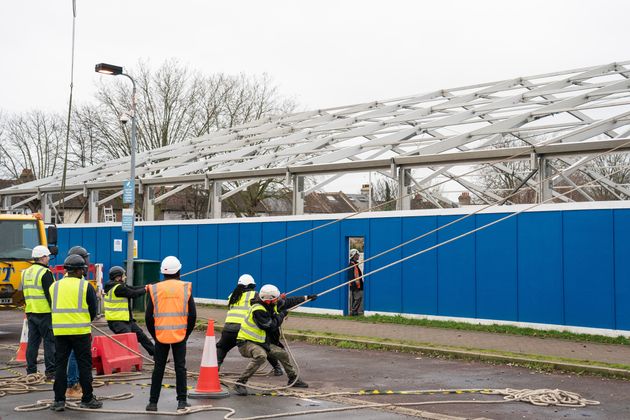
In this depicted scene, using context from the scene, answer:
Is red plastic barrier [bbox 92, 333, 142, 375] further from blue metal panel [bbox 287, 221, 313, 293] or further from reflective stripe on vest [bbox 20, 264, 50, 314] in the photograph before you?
blue metal panel [bbox 287, 221, 313, 293]

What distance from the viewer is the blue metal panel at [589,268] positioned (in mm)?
16641

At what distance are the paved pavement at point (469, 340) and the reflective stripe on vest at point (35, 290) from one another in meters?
6.95

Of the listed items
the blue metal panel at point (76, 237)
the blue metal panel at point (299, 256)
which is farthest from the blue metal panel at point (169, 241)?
the blue metal panel at point (299, 256)

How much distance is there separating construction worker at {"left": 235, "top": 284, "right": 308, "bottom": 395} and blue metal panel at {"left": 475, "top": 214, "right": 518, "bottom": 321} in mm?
8060

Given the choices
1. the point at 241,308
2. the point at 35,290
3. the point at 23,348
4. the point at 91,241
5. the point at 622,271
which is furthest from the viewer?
the point at 91,241

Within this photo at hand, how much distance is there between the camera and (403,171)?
21.3 meters

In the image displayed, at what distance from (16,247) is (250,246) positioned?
7.18m

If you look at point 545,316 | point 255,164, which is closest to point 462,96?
point 255,164

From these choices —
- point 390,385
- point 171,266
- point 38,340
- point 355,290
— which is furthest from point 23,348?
point 355,290

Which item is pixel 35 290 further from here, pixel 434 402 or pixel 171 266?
pixel 434 402

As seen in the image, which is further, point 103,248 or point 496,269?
point 103,248

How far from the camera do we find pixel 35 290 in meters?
12.1

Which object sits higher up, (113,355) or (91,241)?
(91,241)

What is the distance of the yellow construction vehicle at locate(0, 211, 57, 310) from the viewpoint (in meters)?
17.6
